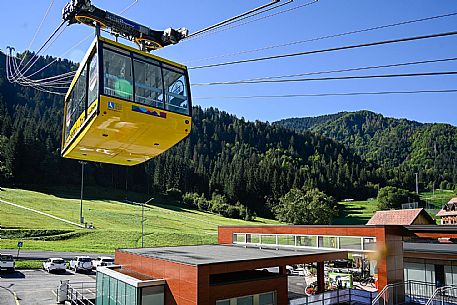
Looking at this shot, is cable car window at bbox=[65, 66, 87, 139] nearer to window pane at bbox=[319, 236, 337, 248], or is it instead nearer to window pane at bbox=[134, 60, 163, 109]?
window pane at bbox=[134, 60, 163, 109]

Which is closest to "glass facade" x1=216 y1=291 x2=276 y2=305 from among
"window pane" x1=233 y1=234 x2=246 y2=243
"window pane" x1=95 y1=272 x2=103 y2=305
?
"window pane" x1=95 y1=272 x2=103 y2=305

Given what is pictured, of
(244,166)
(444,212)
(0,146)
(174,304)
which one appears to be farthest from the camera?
(244,166)

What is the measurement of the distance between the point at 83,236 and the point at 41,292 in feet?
107

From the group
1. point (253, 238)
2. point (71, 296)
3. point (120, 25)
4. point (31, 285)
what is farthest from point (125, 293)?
point (31, 285)

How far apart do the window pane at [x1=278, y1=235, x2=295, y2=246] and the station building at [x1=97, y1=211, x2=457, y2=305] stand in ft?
0.20

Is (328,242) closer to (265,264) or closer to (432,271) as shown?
(432,271)

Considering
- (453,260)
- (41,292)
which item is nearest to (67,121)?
(41,292)

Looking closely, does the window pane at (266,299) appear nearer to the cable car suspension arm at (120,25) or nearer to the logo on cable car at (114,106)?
the logo on cable car at (114,106)

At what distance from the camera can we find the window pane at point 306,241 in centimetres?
2442

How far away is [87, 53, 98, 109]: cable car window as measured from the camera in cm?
1264

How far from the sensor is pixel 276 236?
1053 inches

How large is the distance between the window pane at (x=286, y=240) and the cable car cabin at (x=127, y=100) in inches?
514

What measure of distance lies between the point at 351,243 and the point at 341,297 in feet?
9.27

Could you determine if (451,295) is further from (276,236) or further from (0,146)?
(0,146)
